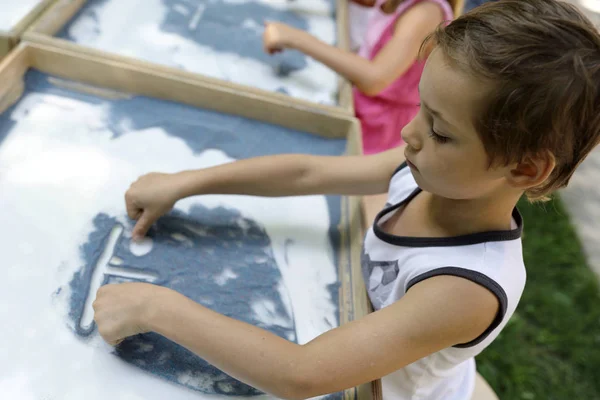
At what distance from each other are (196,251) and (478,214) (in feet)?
1.18

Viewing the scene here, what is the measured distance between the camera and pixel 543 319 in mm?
1479

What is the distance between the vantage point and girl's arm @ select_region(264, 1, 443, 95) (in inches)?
42.1

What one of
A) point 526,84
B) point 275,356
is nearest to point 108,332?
point 275,356

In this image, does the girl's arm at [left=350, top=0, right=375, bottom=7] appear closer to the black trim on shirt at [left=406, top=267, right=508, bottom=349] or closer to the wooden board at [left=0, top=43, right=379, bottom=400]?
the wooden board at [left=0, top=43, right=379, bottom=400]

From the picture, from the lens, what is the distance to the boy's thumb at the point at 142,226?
0.70m

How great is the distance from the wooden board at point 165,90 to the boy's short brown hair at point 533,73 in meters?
0.34

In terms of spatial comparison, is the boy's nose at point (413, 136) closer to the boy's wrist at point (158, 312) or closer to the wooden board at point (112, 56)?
the boy's wrist at point (158, 312)

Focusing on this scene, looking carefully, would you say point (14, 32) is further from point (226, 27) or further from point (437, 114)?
point (437, 114)

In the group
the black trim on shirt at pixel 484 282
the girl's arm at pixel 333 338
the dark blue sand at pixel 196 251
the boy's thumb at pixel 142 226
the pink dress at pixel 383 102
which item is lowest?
the pink dress at pixel 383 102

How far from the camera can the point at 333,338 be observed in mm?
536

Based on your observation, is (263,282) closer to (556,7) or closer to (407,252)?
(407,252)

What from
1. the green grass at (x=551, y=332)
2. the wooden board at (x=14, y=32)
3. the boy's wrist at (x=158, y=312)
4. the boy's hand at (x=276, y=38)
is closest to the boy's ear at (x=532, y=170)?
the boy's wrist at (x=158, y=312)

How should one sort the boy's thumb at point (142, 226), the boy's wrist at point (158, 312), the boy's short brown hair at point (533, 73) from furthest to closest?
the boy's thumb at point (142, 226)
the boy's wrist at point (158, 312)
the boy's short brown hair at point (533, 73)

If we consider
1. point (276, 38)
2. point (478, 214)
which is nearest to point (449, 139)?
point (478, 214)
